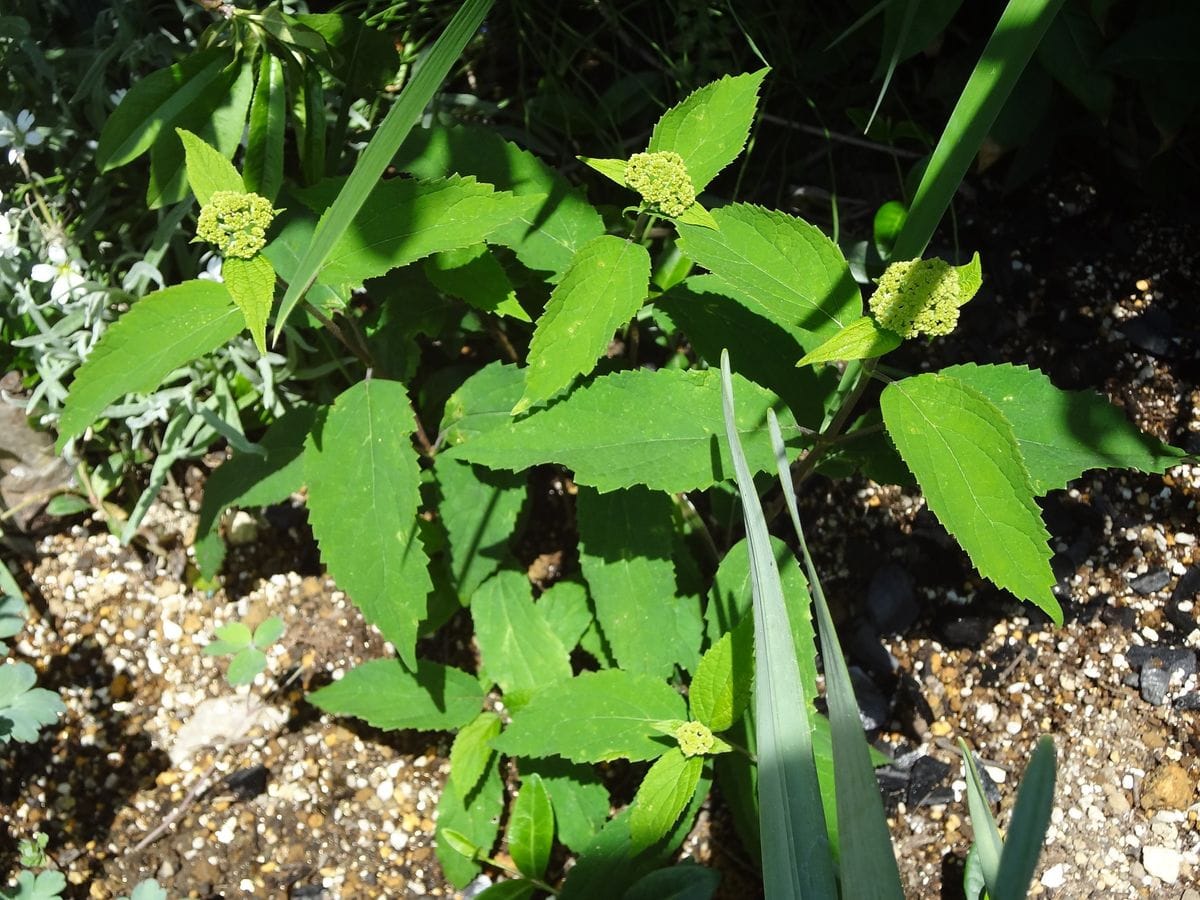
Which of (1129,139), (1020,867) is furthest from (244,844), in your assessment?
(1129,139)

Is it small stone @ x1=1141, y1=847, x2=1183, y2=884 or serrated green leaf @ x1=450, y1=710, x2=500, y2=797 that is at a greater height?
serrated green leaf @ x1=450, y1=710, x2=500, y2=797

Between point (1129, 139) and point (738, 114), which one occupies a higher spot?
point (738, 114)

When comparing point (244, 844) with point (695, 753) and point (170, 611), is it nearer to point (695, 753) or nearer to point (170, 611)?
point (170, 611)

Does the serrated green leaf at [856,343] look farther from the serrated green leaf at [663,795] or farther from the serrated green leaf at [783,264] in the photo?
the serrated green leaf at [663,795]

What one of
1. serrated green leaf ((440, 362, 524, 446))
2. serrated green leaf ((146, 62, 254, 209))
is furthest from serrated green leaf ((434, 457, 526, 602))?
serrated green leaf ((146, 62, 254, 209))

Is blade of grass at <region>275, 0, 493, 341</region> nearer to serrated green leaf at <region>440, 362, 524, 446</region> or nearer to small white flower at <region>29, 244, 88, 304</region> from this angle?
serrated green leaf at <region>440, 362, 524, 446</region>

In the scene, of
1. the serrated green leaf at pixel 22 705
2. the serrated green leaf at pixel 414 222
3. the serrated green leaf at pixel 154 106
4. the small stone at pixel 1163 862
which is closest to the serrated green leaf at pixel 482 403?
the serrated green leaf at pixel 414 222

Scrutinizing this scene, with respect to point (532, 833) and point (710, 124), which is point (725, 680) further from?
point (710, 124)
